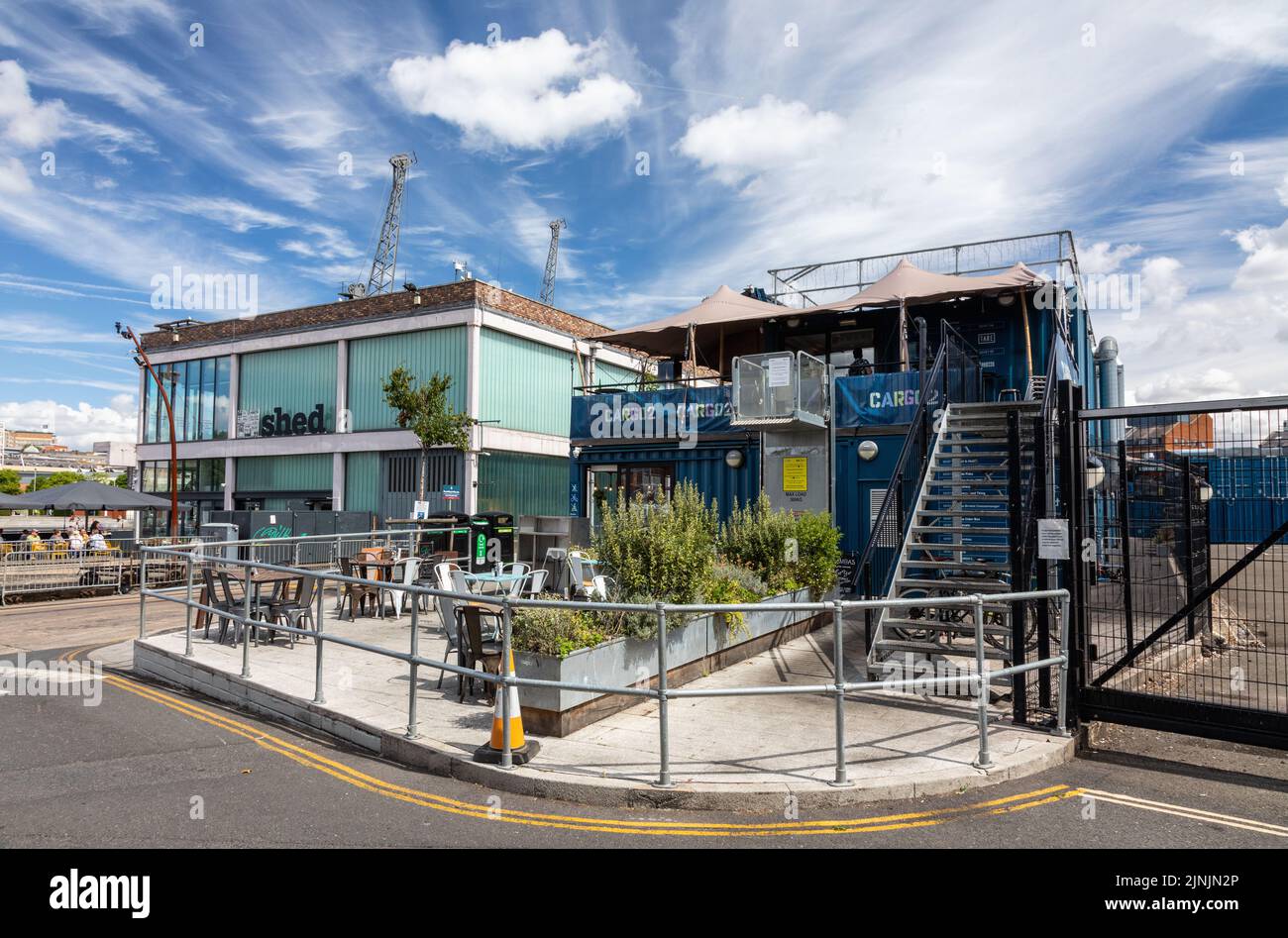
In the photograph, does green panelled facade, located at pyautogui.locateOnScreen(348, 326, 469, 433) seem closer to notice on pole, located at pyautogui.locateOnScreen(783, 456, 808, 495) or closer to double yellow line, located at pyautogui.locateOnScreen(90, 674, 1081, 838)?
notice on pole, located at pyautogui.locateOnScreen(783, 456, 808, 495)

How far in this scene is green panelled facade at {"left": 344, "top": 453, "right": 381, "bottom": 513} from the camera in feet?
103

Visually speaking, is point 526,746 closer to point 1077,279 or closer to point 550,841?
point 550,841

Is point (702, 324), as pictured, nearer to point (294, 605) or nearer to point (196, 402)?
point (294, 605)

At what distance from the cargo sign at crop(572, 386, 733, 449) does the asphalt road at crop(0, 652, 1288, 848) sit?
12829mm

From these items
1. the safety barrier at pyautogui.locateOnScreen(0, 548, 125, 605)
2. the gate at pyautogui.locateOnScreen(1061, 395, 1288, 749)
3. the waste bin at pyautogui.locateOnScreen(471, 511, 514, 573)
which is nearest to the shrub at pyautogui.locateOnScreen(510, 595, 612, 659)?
the gate at pyautogui.locateOnScreen(1061, 395, 1288, 749)

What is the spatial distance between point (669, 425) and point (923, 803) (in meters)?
14.5

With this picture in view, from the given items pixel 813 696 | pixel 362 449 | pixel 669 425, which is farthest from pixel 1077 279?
pixel 362 449

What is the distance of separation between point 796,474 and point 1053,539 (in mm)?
9740

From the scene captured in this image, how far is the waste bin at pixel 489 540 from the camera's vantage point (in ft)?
57.2

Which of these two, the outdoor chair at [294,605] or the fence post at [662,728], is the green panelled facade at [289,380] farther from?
the fence post at [662,728]

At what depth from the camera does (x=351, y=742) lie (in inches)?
265

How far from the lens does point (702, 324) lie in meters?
20.6

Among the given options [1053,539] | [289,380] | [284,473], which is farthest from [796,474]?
[289,380]

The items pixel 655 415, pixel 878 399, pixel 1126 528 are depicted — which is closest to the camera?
pixel 1126 528
